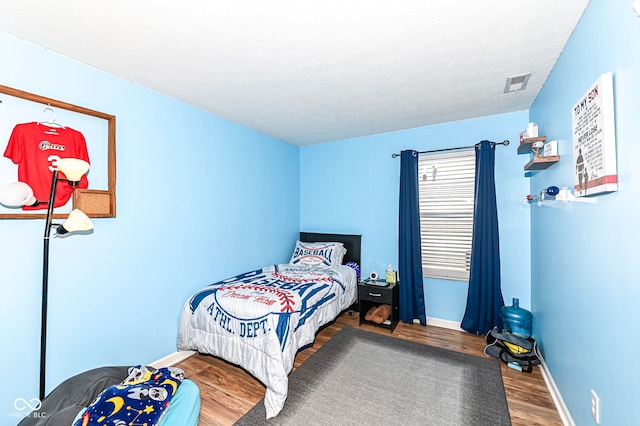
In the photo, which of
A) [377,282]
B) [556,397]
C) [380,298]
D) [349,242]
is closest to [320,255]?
[349,242]

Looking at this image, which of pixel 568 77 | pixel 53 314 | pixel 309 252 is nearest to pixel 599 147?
pixel 568 77

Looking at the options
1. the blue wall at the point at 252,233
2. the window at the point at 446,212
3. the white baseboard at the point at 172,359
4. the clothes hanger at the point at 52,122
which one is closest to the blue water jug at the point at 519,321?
Result: the blue wall at the point at 252,233

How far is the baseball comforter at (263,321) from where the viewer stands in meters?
2.07

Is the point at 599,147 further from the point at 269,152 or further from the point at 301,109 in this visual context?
the point at 269,152

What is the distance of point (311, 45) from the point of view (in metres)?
1.83

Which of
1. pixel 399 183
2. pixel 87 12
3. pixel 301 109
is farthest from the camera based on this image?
pixel 399 183

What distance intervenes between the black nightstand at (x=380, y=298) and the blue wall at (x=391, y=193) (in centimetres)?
44

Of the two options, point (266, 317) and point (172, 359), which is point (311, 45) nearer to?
point (266, 317)

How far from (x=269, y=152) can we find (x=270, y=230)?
1126 mm

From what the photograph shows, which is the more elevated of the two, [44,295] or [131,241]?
[131,241]

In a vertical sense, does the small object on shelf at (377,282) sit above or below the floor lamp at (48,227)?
below

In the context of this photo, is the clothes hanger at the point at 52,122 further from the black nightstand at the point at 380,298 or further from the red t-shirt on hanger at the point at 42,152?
the black nightstand at the point at 380,298

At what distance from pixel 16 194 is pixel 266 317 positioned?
1.75 m

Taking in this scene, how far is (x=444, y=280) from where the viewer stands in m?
3.44
